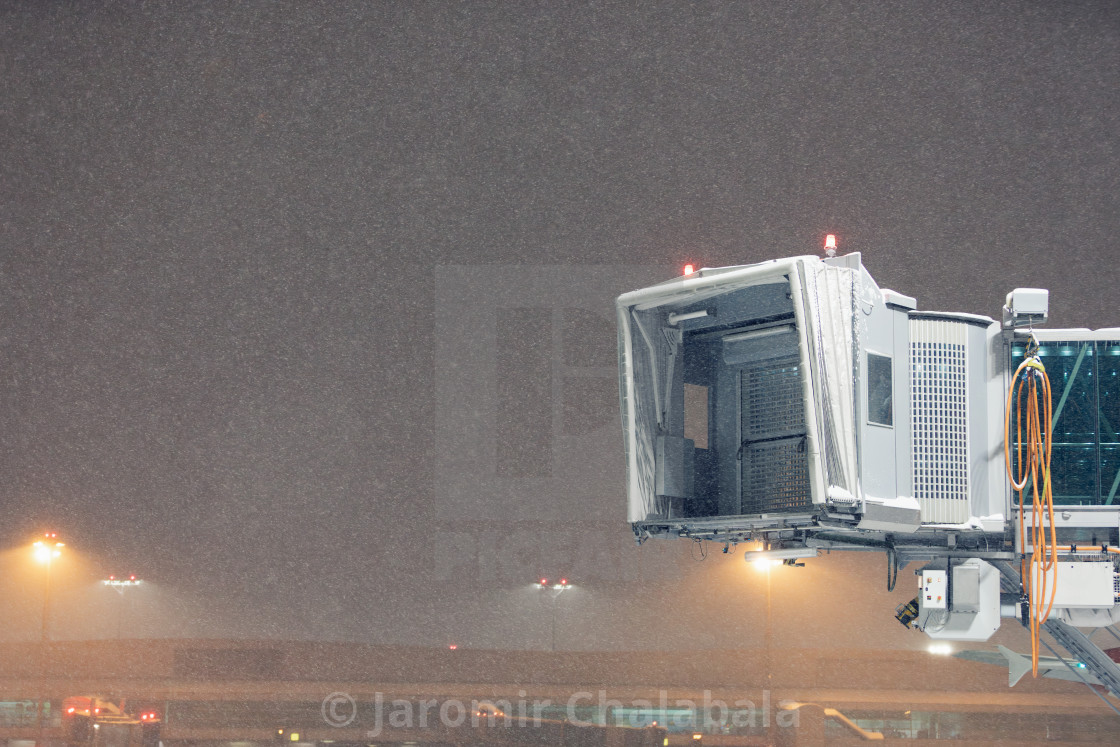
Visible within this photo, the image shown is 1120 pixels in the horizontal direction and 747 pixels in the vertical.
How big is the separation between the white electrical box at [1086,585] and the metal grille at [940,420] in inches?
46.1

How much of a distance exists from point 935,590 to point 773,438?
2013 mm

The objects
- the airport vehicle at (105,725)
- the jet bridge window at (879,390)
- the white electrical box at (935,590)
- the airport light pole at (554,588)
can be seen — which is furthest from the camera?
the airport light pole at (554,588)

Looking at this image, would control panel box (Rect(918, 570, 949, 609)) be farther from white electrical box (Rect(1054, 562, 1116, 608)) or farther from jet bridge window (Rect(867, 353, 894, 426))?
jet bridge window (Rect(867, 353, 894, 426))

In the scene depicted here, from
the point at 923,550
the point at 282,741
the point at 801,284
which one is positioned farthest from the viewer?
the point at 282,741

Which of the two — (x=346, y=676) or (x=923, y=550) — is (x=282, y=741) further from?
(x=923, y=550)

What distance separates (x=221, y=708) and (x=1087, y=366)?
52523 mm

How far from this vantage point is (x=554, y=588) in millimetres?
49406

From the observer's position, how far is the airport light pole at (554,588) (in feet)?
157

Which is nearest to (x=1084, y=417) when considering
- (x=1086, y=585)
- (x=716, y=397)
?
(x=1086, y=585)

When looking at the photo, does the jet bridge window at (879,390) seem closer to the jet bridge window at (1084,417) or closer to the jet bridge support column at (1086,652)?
the jet bridge window at (1084,417)

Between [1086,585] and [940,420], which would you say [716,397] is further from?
[1086,585]

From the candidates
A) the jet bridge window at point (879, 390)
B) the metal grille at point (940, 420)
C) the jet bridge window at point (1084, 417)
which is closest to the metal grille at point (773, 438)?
the jet bridge window at point (879, 390)

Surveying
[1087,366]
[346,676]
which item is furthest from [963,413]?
[346,676]

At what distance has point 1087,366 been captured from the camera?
8.95m
